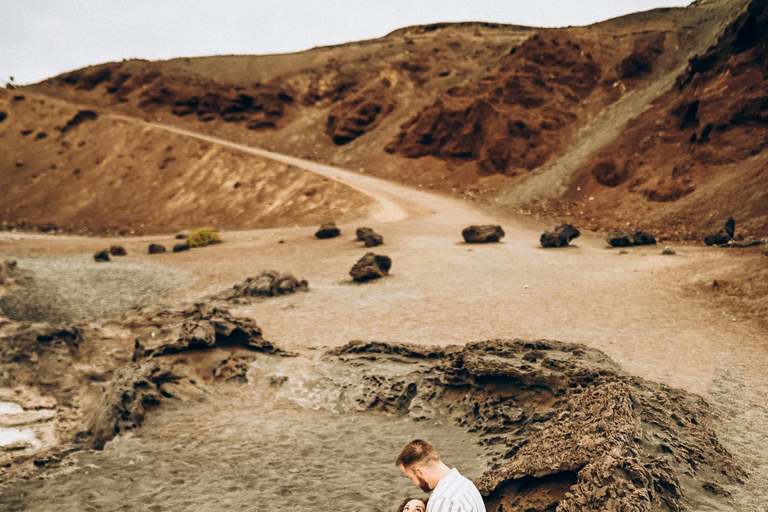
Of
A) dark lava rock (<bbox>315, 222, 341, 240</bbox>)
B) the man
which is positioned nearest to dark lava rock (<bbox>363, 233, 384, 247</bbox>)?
dark lava rock (<bbox>315, 222, 341, 240</bbox>)

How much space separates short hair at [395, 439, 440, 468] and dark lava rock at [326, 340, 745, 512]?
1.08 m

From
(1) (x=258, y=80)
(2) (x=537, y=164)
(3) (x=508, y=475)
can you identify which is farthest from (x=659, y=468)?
(1) (x=258, y=80)

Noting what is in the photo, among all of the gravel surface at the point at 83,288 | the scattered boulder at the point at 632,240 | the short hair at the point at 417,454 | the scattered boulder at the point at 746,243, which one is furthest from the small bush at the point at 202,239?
the short hair at the point at 417,454

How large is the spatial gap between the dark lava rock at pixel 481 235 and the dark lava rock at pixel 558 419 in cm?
1353

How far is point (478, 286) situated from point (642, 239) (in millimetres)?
10525

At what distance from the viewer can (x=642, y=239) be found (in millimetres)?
22047

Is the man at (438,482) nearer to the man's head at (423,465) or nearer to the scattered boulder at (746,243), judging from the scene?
the man's head at (423,465)

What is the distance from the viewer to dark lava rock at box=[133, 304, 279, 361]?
30.6 ft

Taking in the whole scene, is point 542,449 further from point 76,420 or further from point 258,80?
point 258,80

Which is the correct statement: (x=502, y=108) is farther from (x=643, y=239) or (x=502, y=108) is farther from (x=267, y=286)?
(x=267, y=286)

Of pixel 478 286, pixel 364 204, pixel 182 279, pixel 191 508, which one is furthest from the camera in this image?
pixel 364 204

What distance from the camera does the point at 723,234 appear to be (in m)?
19.8

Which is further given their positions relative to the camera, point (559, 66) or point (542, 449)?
point (559, 66)

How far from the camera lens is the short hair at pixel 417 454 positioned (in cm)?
319
